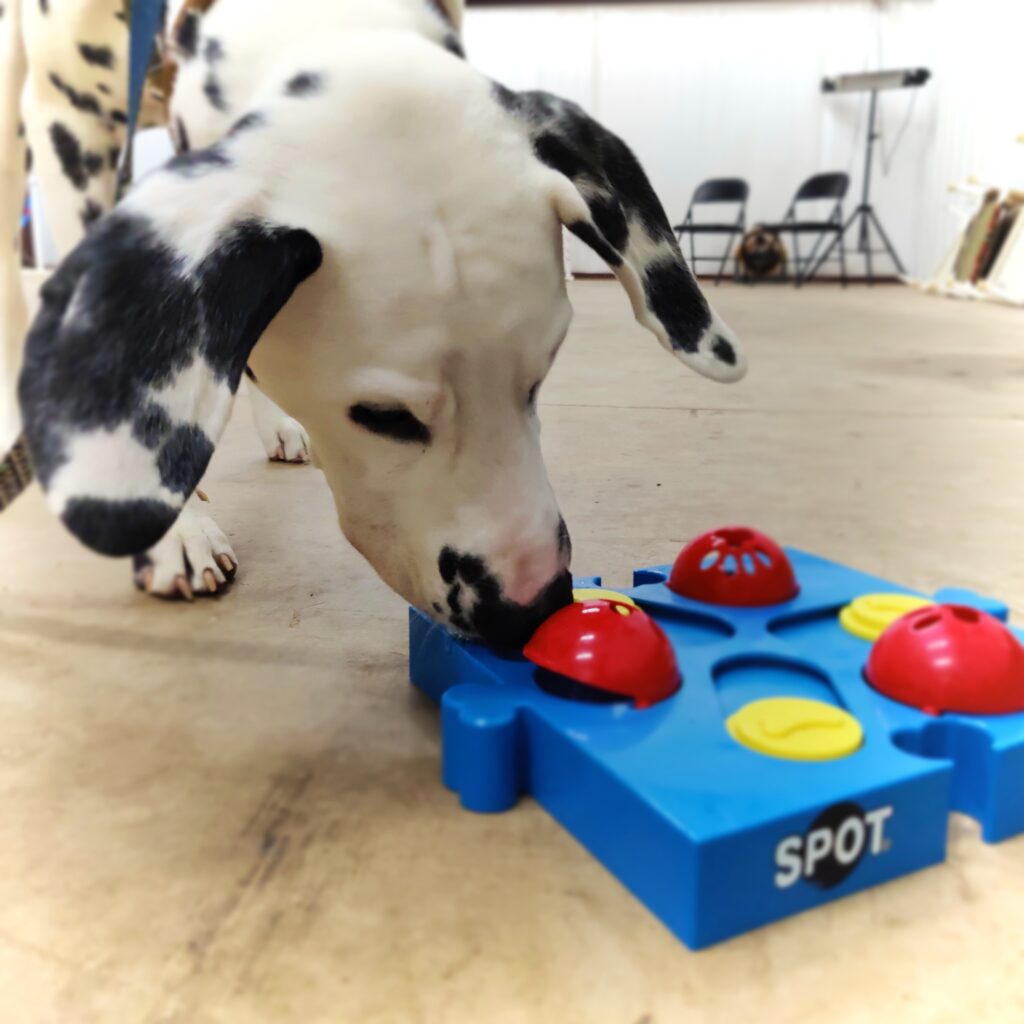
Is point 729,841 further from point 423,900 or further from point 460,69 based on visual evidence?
point 460,69

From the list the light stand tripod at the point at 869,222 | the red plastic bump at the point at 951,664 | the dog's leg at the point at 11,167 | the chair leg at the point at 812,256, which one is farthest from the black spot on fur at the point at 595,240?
the chair leg at the point at 812,256

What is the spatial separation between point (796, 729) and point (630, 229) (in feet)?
1.75

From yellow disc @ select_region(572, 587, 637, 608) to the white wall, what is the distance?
1692mm

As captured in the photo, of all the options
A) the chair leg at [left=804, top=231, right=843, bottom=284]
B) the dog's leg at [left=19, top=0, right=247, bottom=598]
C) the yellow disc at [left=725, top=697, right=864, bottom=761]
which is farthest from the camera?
the chair leg at [left=804, top=231, right=843, bottom=284]

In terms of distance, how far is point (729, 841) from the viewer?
0.71 meters

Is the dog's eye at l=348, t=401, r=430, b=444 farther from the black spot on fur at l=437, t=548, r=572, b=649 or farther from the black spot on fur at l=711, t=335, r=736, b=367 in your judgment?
the black spot on fur at l=711, t=335, r=736, b=367

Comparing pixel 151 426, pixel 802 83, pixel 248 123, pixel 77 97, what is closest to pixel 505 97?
pixel 248 123

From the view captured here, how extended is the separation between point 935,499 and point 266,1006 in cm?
156

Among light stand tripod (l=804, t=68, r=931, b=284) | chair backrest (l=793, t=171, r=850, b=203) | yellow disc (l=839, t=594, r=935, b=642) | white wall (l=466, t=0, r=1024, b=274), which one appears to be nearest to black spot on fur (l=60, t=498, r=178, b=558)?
yellow disc (l=839, t=594, r=935, b=642)

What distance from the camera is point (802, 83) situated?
5859mm

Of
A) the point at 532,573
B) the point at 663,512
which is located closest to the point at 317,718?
the point at 532,573

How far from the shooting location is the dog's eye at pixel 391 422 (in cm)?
94

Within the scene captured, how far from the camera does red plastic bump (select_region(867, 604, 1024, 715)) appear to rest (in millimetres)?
892

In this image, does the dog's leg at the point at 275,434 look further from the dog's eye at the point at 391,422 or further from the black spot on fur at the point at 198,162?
the black spot on fur at the point at 198,162
